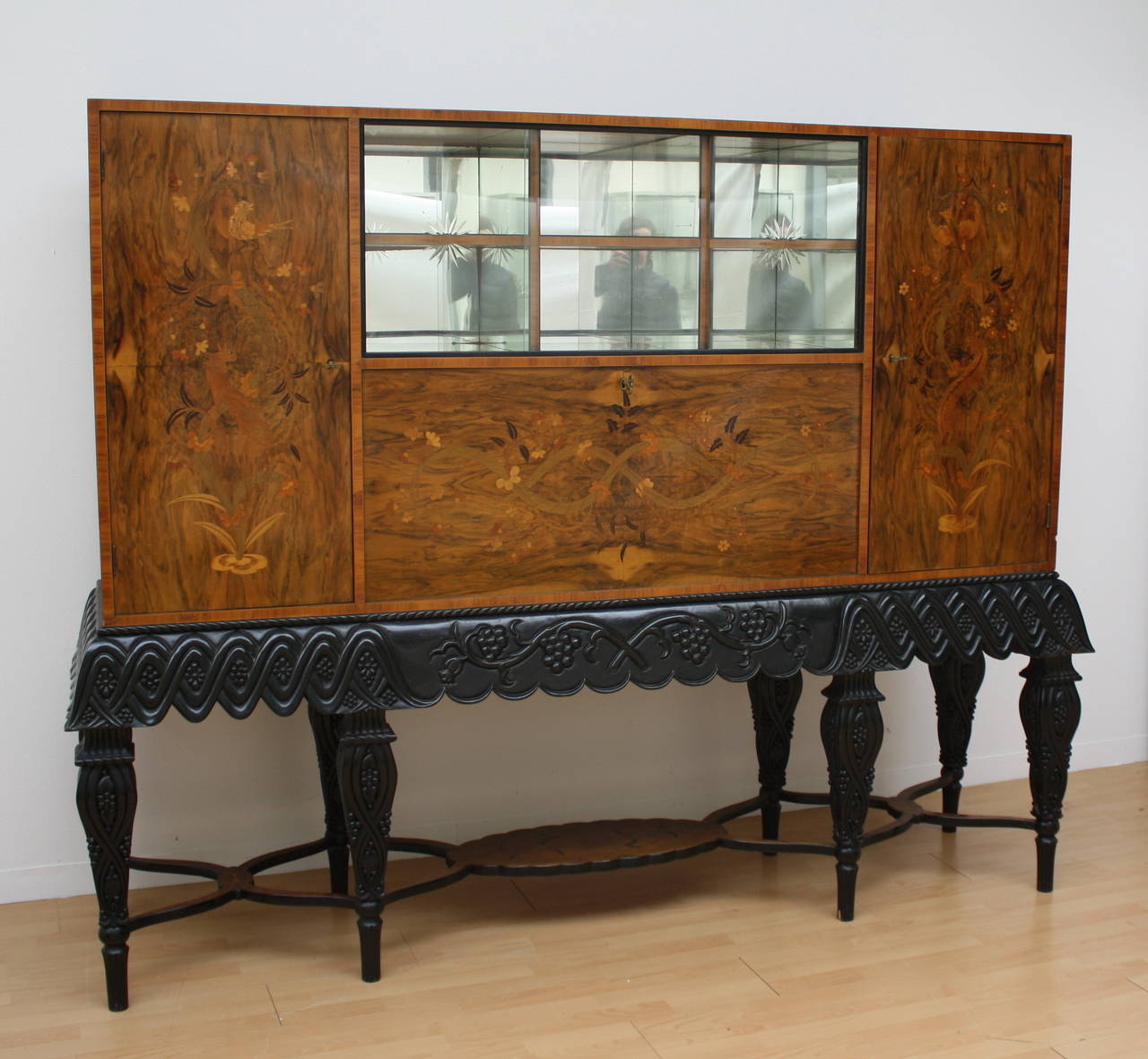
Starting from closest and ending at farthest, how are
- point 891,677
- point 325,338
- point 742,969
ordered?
point 325,338 → point 742,969 → point 891,677

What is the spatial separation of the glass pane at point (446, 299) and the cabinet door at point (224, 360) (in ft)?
0.30

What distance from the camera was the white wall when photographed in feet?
10.6

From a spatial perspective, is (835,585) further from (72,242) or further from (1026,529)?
(72,242)

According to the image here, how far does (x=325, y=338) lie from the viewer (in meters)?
2.77

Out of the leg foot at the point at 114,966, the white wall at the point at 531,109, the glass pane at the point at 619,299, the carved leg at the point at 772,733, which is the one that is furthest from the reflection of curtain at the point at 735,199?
the leg foot at the point at 114,966

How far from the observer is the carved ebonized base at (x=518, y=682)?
9.09ft

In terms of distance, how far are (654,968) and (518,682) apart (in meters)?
0.70

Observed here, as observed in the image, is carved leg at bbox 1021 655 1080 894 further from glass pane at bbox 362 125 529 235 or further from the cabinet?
glass pane at bbox 362 125 529 235

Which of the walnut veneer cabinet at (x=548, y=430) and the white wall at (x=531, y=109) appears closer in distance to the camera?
the walnut veneer cabinet at (x=548, y=430)

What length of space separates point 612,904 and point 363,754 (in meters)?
0.83

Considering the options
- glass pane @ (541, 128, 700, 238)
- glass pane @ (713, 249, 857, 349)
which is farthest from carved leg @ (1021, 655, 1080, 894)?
glass pane @ (541, 128, 700, 238)

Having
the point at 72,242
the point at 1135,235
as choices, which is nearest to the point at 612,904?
the point at 72,242

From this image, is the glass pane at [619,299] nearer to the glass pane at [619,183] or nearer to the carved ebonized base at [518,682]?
the glass pane at [619,183]

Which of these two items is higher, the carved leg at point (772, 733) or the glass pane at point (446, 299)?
the glass pane at point (446, 299)
